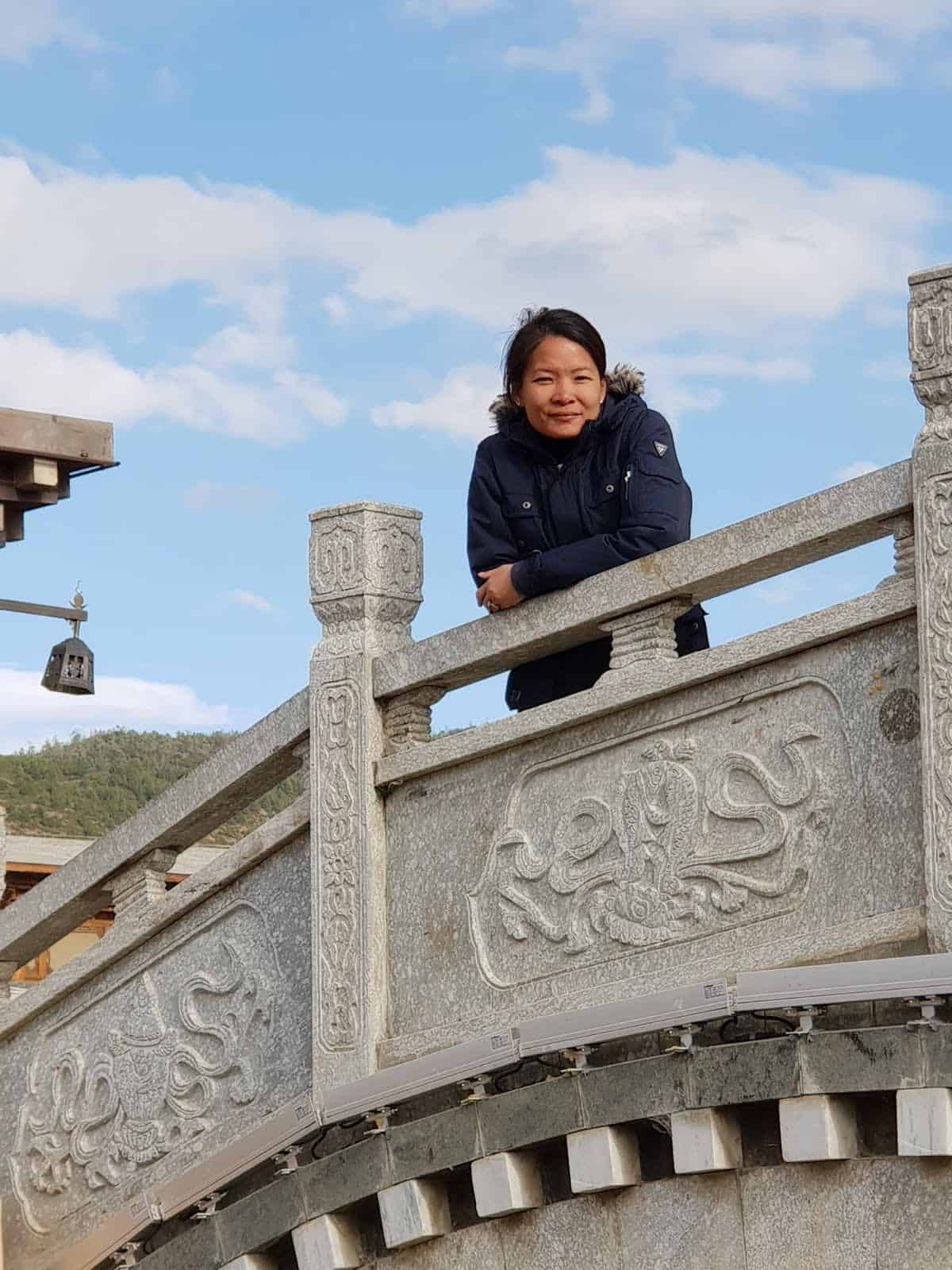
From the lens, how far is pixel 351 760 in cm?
725

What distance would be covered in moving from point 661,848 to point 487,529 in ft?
4.29

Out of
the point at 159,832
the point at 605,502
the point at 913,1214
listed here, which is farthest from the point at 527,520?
the point at 913,1214

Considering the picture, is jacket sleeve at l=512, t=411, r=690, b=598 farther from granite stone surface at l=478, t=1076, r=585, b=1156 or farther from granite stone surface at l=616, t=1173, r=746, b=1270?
granite stone surface at l=616, t=1173, r=746, b=1270

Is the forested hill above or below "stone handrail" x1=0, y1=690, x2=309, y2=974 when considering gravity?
above

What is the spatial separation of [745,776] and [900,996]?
90cm

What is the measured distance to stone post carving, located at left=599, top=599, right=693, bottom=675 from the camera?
6449 mm

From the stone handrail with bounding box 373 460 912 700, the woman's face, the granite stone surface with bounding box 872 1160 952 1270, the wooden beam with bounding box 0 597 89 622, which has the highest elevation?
the wooden beam with bounding box 0 597 89 622

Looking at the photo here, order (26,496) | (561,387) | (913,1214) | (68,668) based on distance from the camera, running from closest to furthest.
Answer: (913,1214) → (561,387) → (26,496) → (68,668)

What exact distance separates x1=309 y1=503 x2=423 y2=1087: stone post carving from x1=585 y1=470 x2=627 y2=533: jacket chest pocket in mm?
821

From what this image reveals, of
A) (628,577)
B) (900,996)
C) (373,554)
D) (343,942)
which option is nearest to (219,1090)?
(343,942)

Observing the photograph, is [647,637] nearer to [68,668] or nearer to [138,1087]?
[138,1087]

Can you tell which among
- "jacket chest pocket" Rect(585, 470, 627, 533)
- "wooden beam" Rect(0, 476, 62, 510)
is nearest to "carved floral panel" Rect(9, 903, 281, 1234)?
"jacket chest pocket" Rect(585, 470, 627, 533)

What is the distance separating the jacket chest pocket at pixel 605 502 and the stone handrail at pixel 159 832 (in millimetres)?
1321

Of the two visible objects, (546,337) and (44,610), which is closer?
(546,337)
